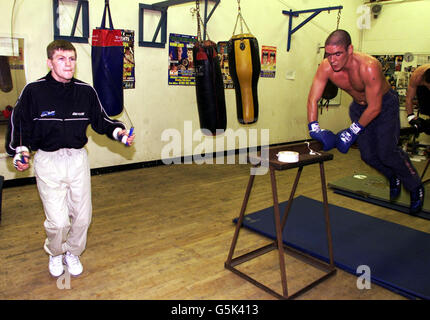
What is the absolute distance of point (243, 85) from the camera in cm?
417

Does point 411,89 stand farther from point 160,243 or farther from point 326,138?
point 160,243

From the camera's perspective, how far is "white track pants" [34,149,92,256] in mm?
2152

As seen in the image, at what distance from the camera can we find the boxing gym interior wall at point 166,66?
4.00 metres

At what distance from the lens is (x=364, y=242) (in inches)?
113

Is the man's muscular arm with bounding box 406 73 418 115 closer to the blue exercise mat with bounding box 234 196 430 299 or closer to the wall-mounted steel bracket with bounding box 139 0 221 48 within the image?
the blue exercise mat with bounding box 234 196 430 299

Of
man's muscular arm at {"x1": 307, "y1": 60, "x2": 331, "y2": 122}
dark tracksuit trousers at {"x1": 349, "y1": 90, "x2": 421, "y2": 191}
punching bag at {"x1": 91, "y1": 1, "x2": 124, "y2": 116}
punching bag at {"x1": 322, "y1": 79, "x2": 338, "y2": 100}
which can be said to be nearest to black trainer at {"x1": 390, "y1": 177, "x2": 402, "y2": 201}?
dark tracksuit trousers at {"x1": 349, "y1": 90, "x2": 421, "y2": 191}

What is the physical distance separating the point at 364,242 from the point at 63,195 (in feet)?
7.34

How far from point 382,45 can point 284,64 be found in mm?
2397

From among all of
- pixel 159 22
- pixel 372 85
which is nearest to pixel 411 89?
pixel 372 85

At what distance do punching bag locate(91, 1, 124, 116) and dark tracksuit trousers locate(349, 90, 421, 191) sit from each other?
7.40ft

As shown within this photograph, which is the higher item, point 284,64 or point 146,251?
point 284,64

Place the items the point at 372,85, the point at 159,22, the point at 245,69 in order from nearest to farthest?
the point at 372,85 → the point at 245,69 → the point at 159,22

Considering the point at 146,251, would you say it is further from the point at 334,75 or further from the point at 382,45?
the point at 382,45
